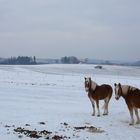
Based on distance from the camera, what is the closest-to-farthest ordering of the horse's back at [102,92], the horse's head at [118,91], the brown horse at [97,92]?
the horse's head at [118,91] → the brown horse at [97,92] → the horse's back at [102,92]

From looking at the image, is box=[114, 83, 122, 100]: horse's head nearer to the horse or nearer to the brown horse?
the horse

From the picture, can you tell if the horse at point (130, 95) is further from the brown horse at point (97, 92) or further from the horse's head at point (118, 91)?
the brown horse at point (97, 92)

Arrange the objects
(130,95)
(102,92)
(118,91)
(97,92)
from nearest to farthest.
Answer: (118,91) → (130,95) → (97,92) → (102,92)

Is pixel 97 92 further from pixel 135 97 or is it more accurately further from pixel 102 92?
pixel 135 97

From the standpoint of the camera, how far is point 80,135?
11.6 meters

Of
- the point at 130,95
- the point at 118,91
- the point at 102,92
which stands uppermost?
the point at 118,91

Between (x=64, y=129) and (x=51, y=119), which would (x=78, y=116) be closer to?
(x=51, y=119)

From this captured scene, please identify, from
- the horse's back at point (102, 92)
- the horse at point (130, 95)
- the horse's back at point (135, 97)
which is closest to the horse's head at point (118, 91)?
the horse at point (130, 95)

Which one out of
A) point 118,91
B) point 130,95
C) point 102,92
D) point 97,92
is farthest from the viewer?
point 102,92

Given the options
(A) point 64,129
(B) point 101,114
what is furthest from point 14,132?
(B) point 101,114

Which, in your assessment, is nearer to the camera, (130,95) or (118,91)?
(118,91)

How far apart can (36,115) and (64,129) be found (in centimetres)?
343

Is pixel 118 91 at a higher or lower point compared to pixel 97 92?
higher

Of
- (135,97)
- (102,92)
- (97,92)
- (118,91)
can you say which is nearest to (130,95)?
(135,97)
